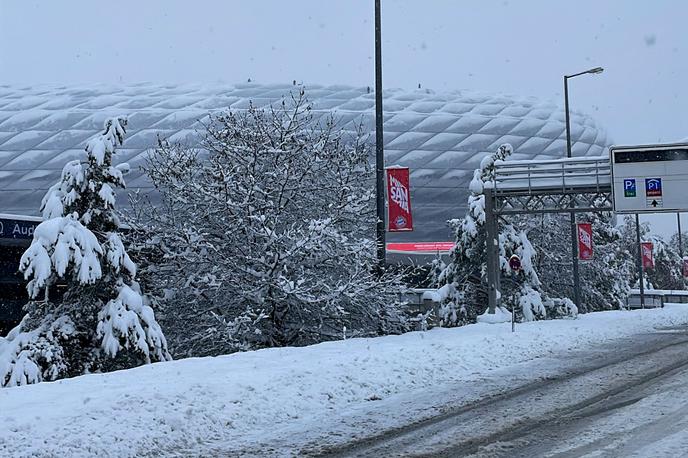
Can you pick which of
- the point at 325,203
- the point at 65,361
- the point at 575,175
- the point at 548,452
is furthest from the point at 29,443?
the point at 575,175

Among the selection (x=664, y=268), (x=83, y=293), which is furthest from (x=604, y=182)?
(x=664, y=268)

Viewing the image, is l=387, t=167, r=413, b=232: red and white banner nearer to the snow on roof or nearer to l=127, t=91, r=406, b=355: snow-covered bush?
l=127, t=91, r=406, b=355: snow-covered bush

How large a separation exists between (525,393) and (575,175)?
57.0 ft

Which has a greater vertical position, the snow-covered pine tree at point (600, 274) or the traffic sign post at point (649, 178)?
the traffic sign post at point (649, 178)

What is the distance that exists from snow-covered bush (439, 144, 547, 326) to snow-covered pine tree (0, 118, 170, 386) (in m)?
16.7

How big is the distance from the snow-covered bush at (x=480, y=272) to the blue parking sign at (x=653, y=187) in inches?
241

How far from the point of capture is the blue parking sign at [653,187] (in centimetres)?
2536

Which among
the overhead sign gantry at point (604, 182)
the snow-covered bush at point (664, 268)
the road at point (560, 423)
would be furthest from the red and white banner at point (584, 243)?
the snow-covered bush at point (664, 268)

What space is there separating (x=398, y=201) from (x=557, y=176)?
873cm

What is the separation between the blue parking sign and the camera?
2536cm

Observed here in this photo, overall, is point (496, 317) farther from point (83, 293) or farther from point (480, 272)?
point (83, 293)

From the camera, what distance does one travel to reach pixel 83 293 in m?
15.7

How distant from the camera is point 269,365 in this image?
37.1 feet

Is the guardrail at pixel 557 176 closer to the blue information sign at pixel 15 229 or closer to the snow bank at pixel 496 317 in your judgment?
the snow bank at pixel 496 317
